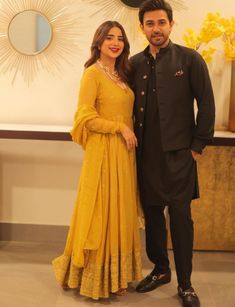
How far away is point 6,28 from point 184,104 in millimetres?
1425

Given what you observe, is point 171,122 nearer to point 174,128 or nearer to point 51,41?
point 174,128

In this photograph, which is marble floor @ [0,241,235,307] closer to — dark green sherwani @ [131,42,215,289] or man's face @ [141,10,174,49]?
dark green sherwani @ [131,42,215,289]

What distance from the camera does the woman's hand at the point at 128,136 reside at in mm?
2219

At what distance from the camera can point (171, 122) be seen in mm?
2188

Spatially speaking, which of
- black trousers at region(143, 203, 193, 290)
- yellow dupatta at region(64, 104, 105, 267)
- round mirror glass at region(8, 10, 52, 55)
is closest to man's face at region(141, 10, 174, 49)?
yellow dupatta at region(64, 104, 105, 267)

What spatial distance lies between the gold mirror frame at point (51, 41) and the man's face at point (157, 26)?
0.88 metres

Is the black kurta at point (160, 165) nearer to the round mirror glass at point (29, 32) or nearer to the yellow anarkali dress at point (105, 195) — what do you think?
the yellow anarkali dress at point (105, 195)

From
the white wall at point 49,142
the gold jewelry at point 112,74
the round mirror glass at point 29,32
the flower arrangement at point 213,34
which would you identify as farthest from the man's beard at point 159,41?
the round mirror glass at point 29,32

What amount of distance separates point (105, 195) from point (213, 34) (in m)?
1.22

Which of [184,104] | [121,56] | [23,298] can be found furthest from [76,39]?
[23,298]

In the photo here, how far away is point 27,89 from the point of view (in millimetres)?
3006

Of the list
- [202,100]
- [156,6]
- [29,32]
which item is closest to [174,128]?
[202,100]

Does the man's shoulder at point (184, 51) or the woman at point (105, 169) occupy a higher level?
the man's shoulder at point (184, 51)

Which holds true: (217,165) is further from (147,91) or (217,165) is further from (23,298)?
(23,298)
